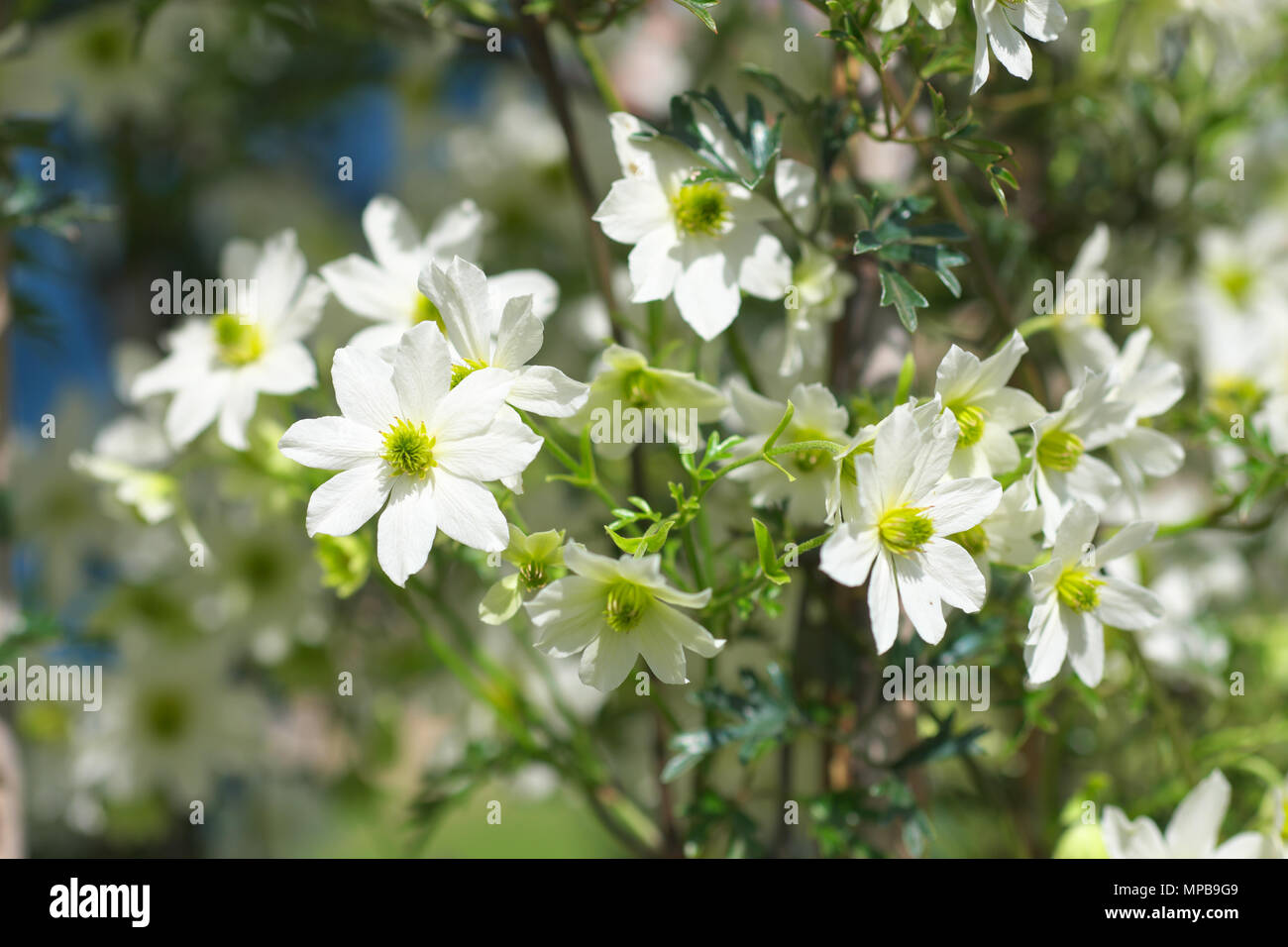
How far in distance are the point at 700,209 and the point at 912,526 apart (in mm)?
239

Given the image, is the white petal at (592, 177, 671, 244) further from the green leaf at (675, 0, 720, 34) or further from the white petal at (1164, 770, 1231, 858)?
the white petal at (1164, 770, 1231, 858)

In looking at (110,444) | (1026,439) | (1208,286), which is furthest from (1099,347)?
(110,444)

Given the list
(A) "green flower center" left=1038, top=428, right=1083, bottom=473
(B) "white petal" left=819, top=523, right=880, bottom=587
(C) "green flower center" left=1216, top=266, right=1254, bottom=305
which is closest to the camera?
(B) "white petal" left=819, top=523, right=880, bottom=587

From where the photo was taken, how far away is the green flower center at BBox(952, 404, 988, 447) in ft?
1.95

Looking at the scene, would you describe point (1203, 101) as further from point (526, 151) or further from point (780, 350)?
point (526, 151)

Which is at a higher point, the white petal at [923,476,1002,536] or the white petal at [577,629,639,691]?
the white petal at [923,476,1002,536]

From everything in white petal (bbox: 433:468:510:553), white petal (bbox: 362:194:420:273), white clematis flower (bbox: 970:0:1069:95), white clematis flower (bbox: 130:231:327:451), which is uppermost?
white clematis flower (bbox: 970:0:1069:95)

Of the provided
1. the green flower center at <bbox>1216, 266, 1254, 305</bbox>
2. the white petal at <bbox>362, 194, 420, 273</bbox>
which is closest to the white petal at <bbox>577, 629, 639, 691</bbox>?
the white petal at <bbox>362, 194, 420, 273</bbox>

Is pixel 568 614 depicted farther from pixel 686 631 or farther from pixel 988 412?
pixel 988 412

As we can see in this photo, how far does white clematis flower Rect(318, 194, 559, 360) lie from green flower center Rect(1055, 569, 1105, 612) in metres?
0.37

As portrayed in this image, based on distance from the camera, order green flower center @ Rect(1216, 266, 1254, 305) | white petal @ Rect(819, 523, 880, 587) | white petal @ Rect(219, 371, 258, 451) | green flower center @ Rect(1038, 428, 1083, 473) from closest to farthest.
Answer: white petal @ Rect(819, 523, 880, 587) < green flower center @ Rect(1038, 428, 1083, 473) < white petal @ Rect(219, 371, 258, 451) < green flower center @ Rect(1216, 266, 1254, 305)

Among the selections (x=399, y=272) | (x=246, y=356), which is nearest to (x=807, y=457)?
(x=399, y=272)

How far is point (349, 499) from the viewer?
1.81 ft

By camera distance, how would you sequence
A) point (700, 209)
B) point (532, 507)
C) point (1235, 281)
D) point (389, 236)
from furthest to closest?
point (1235, 281)
point (532, 507)
point (389, 236)
point (700, 209)
